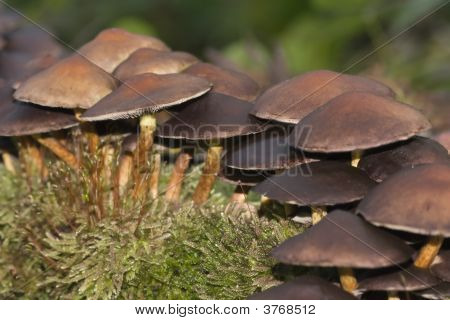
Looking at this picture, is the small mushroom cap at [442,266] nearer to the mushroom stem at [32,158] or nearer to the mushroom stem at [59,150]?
the mushroom stem at [59,150]

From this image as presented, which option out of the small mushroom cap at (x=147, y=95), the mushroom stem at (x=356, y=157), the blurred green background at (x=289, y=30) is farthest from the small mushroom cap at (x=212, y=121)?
the blurred green background at (x=289, y=30)

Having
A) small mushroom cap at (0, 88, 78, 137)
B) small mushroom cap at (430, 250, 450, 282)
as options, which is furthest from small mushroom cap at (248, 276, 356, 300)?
small mushroom cap at (0, 88, 78, 137)

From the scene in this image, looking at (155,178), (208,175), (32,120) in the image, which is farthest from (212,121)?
(32,120)

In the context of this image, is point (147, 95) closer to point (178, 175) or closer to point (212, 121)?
point (212, 121)

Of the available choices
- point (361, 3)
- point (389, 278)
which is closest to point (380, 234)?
point (389, 278)

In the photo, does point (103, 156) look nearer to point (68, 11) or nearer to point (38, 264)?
point (38, 264)

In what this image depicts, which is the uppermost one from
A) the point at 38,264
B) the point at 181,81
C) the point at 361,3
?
the point at 361,3
